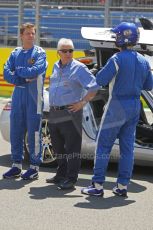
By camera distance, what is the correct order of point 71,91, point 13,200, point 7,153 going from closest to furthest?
1. point 13,200
2. point 71,91
3. point 7,153

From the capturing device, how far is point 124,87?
21.2 ft

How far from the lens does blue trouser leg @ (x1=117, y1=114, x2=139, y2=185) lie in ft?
21.9

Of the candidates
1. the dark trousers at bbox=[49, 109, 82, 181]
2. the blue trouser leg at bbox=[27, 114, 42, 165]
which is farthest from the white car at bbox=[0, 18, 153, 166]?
the dark trousers at bbox=[49, 109, 82, 181]

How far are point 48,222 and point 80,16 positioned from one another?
541 inches

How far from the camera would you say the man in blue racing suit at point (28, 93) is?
23.6 feet

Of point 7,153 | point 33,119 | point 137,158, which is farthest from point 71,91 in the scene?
point 7,153

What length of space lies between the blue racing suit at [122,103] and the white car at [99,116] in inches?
33.0

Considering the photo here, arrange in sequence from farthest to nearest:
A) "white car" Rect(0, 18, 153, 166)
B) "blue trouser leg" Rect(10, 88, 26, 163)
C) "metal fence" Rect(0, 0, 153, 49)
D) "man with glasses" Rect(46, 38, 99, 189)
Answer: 1. "metal fence" Rect(0, 0, 153, 49)
2. "white car" Rect(0, 18, 153, 166)
3. "blue trouser leg" Rect(10, 88, 26, 163)
4. "man with glasses" Rect(46, 38, 99, 189)

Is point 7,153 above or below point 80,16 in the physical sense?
below

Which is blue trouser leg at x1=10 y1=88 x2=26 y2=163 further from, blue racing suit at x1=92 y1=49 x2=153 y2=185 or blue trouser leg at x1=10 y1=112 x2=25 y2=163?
blue racing suit at x1=92 y1=49 x2=153 y2=185

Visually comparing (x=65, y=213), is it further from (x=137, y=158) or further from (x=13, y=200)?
(x=137, y=158)

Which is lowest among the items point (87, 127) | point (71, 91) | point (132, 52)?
point (87, 127)

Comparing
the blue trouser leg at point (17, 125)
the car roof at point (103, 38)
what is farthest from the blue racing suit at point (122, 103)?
the blue trouser leg at point (17, 125)

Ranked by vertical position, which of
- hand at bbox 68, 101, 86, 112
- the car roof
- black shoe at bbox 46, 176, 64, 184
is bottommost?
black shoe at bbox 46, 176, 64, 184
